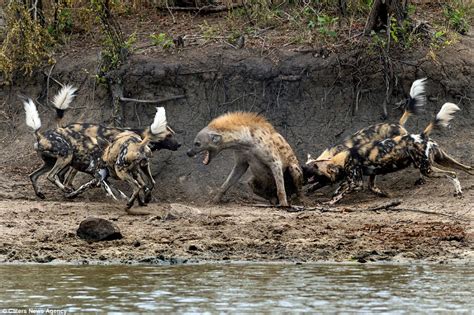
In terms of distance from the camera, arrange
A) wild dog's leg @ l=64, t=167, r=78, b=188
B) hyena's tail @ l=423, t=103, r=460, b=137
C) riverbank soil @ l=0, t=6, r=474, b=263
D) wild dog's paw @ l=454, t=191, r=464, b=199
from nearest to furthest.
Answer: wild dog's paw @ l=454, t=191, r=464, b=199, riverbank soil @ l=0, t=6, r=474, b=263, hyena's tail @ l=423, t=103, r=460, b=137, wild dog's leg @ l=64, t=167, r=78, b=188

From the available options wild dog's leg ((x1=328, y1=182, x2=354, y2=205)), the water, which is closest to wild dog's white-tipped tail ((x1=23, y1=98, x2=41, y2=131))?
wild dog's leg ((x1=328, y1=182, x2=354, y2=205))

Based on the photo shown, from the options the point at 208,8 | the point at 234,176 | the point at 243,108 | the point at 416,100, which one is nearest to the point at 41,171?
the point at 234,176

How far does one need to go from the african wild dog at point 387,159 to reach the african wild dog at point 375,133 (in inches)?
3.7

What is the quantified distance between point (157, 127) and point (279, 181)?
1.69 metres

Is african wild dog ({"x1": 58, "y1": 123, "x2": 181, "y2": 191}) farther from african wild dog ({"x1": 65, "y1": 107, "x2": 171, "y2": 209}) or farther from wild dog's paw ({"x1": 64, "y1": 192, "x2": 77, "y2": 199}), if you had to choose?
african wild dog ({"x1": 65, "y1": 107, "x2": 171, "y2": 209})

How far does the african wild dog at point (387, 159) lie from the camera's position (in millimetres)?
14023

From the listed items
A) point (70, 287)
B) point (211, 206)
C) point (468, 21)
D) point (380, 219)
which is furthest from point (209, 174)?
point (70, 287)

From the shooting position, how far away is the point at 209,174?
15203mm

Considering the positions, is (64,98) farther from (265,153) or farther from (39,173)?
(265,153)

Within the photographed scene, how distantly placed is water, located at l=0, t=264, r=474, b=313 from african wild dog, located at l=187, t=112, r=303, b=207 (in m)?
3.80

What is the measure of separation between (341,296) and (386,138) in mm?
5473

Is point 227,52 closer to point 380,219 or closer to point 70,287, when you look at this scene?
point 380,219

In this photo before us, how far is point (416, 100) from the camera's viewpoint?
14469 millimetres

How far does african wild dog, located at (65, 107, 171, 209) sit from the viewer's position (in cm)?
1359
